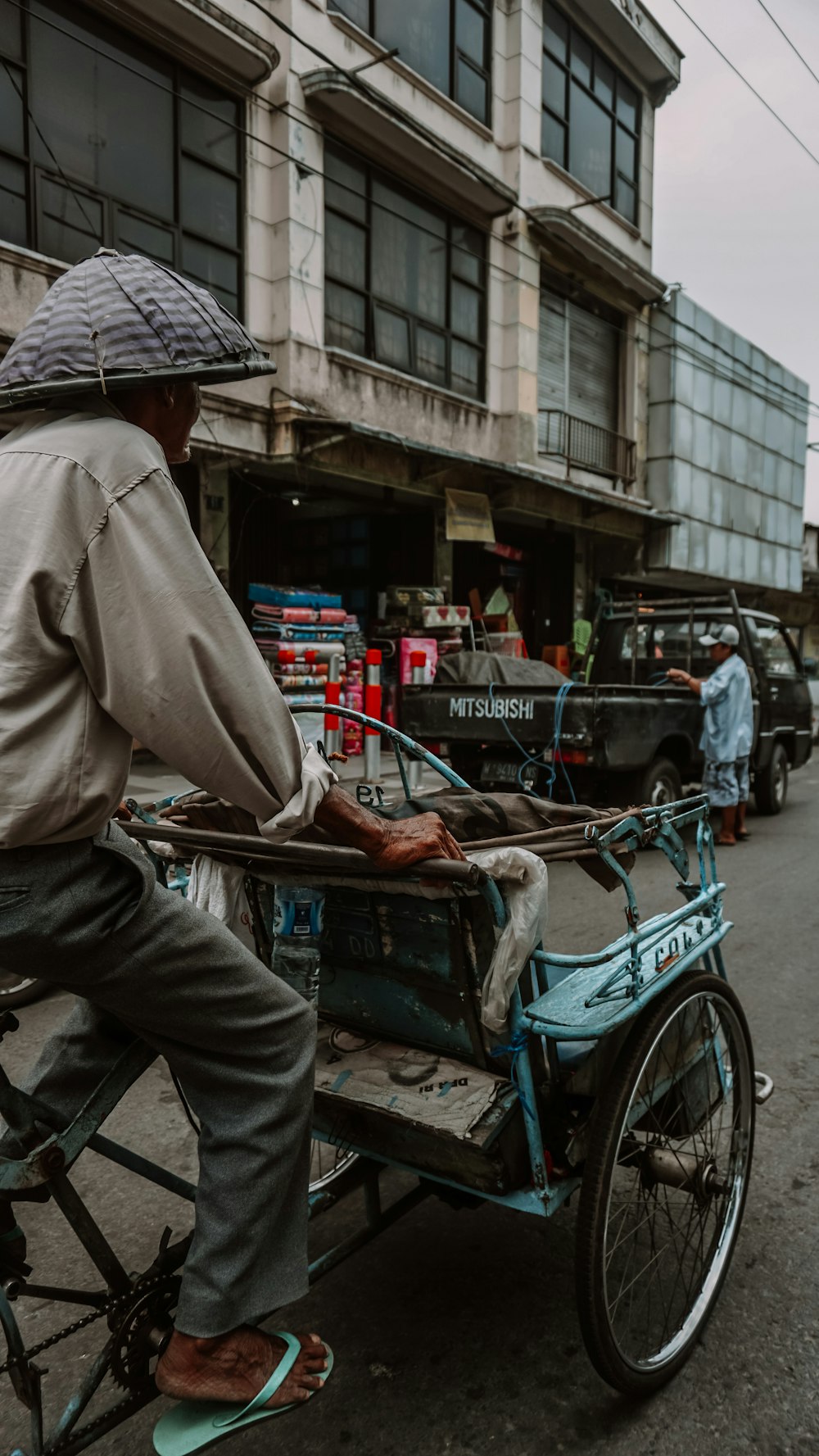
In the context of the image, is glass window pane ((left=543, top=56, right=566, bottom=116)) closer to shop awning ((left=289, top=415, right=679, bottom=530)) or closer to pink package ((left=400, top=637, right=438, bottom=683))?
shop awning ((left=289, top=415, right=679, bottom=530))

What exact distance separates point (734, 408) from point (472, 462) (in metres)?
10.00

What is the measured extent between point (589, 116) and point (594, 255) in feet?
9.04

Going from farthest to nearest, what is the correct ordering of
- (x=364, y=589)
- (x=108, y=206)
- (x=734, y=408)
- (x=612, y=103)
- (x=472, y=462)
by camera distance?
(x=734, y=408) < (x=612, y=103) < (x=364, y=589) < (x=472, y=462) < (x=108, y=206)

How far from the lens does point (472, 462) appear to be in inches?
500

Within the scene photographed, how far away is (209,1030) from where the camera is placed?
5.16 feet

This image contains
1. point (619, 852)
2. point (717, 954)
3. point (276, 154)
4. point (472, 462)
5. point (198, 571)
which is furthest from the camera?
point (472, 462)

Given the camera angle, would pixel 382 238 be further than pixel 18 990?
Yes

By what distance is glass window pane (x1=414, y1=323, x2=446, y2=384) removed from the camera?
13.4 metres

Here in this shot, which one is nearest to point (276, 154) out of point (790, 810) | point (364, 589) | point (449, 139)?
point (449, 139)

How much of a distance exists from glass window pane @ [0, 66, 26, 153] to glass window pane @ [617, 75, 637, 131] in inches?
501

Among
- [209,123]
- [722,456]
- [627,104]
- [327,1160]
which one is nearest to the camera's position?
[327,1160]

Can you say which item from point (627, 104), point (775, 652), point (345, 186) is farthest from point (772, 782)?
point (627, 104)

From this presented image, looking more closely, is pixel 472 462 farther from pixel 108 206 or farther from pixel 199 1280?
pixel 199 1280

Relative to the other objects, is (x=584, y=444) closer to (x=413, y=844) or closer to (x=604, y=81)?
(x=604, y=81)
